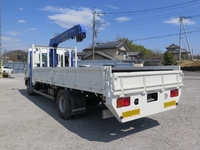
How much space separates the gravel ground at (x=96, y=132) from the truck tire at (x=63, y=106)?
18cm

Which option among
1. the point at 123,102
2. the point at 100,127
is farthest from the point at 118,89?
the point at 100,127

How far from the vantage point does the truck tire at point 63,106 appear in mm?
5422

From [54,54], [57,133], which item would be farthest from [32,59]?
[57,133]

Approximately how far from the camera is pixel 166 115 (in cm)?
603

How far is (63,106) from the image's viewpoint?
586 cm

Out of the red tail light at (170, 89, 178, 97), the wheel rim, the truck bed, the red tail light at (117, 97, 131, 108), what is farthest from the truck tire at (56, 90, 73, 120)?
the red tail light at (170, 89, 178, 97)

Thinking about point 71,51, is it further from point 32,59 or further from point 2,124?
point 2,124

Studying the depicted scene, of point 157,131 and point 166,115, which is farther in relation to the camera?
point 166,115

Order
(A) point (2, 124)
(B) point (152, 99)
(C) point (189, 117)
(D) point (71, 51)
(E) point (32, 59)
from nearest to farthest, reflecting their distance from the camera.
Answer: (B) point (152, 99), (A) point (2, 124), (C) point (189, 117), (E) point (32, 59), (D) point (71, 51)

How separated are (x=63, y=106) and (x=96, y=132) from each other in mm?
1628

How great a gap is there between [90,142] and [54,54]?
22.4ft

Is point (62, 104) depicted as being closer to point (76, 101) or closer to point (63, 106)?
point (63, 106)

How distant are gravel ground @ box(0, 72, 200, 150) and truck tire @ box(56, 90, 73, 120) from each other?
0.18 meters

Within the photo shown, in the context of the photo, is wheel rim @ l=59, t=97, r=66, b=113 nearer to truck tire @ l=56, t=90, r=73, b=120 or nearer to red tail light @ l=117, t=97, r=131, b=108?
truck tire @ l=56, t=90, r=73, b=120
